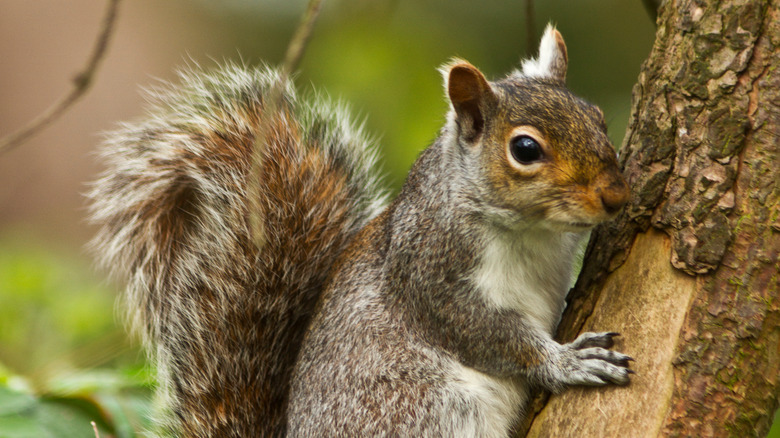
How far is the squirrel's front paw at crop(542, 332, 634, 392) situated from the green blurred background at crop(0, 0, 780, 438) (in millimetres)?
750

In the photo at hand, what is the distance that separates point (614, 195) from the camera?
1.59 meters

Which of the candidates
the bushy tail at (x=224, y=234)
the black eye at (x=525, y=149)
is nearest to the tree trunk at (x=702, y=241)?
the black eye at (x=525, y=149)

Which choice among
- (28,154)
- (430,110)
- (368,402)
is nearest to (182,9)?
(28,154)

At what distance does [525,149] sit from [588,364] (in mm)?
511

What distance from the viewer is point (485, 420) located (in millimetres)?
1896

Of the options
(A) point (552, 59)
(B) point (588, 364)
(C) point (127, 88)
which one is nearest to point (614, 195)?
(B) point (588, 364)

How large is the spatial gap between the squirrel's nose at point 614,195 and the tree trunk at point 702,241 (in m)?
0.05

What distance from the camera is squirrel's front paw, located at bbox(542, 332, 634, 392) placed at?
158 centimetres

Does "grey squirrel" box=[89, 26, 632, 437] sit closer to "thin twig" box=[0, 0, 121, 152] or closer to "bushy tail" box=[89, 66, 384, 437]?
"bushy tail" box=[89, 66, 384, 437]

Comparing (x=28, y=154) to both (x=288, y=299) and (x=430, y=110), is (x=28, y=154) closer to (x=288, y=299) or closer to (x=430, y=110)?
(x=430, y=110)

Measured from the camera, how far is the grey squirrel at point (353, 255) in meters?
1.80

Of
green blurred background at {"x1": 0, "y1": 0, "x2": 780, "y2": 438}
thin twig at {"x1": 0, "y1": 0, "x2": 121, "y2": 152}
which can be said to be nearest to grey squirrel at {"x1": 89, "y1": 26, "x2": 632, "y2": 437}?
green blurred background at {"x1": 0, "y1": 0, "x2": 780, "y2": 438}

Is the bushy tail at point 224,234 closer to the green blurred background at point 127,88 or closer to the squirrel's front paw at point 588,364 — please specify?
the green blurred background at point 127,88

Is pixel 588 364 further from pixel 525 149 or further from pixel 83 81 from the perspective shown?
pixel 83 81
